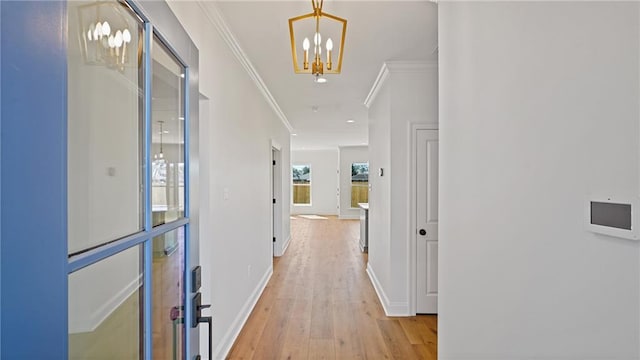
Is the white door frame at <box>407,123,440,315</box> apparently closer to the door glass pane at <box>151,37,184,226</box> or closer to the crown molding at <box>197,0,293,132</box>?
the crown molding at <box>197,0,293,132</box>

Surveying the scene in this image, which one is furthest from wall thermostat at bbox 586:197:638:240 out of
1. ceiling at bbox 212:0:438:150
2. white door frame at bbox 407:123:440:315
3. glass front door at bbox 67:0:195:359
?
white door frame at bbox 407:123:440:315

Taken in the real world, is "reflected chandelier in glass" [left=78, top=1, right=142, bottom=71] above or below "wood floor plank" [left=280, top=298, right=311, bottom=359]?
above

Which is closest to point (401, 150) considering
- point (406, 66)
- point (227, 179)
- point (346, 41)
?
point (406, 66)

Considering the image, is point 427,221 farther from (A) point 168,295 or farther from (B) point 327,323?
(A) point 168,295

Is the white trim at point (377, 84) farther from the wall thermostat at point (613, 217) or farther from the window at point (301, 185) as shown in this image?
the window at point (301, 185)

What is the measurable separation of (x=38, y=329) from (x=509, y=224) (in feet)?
4.27

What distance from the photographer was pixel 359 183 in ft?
40.2

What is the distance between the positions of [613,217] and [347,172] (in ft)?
37.3

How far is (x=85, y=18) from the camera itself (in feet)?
2.26

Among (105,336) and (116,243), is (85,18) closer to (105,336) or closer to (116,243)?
(116,243)

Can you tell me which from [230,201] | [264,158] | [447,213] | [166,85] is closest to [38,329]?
[166,85]

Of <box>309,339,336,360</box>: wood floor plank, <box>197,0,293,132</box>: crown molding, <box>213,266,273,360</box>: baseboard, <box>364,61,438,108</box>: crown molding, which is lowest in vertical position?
<box>309,339,336,360</box>: wood floor plank

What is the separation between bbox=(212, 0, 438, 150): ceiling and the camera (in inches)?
93.0

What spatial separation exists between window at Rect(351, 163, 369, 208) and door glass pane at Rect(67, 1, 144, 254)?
11413mm
